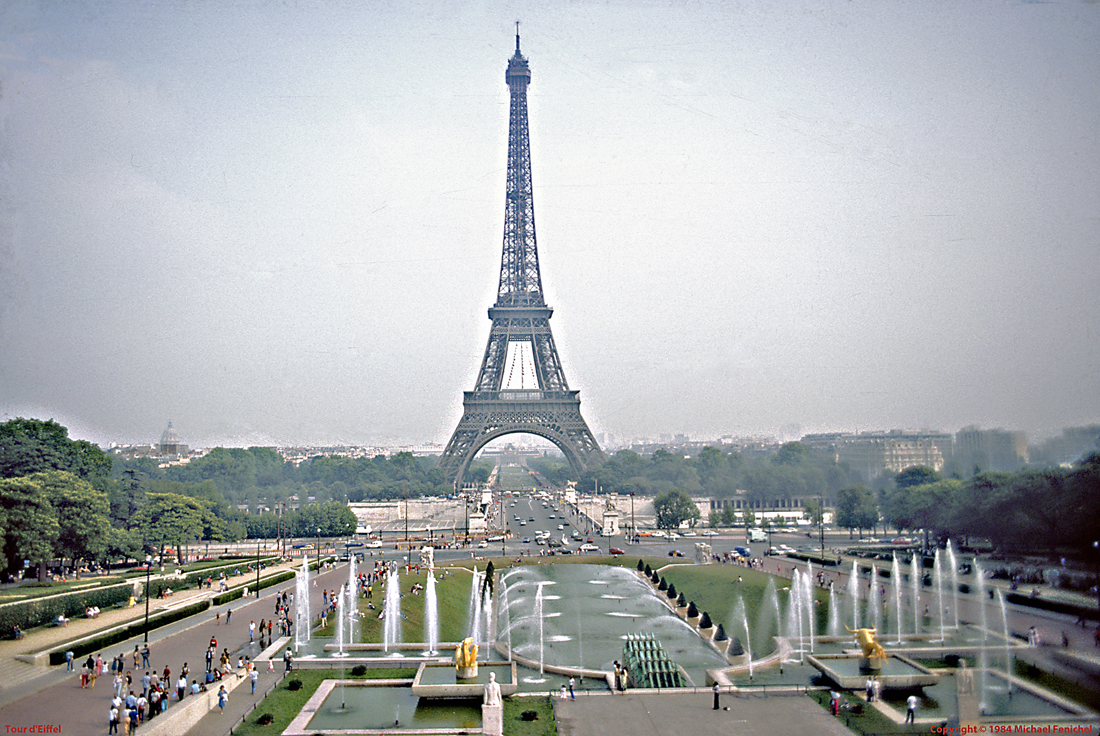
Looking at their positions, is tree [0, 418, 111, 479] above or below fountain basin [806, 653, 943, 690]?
above

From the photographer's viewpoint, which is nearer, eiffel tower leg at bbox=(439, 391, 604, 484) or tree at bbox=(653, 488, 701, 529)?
tree at bbox=(653, 488, 701, 529)

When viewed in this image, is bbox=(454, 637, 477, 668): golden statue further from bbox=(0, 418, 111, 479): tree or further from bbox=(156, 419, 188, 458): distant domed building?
bbox=(156, 419, 188, 458): distant domed building

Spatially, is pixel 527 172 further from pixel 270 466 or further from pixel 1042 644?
pixel 1042 644

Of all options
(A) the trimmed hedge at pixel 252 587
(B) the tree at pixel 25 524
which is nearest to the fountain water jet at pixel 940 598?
(A) the trimmed hedge at pixel 252 587

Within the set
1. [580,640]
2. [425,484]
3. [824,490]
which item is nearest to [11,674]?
[580,640]

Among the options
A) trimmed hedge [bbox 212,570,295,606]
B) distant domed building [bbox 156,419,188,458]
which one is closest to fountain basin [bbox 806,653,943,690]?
trimmed hedge [bbox 212,570,295,606]
